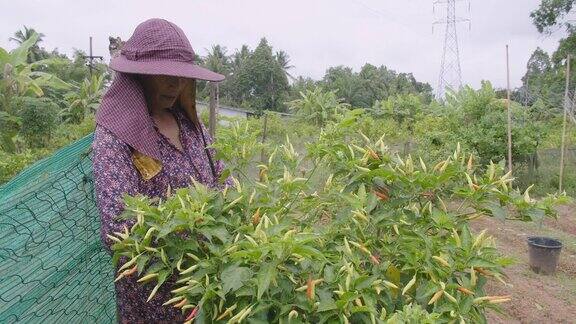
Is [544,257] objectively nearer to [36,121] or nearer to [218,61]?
[36,121]

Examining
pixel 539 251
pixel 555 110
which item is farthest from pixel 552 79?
pixel 539 251

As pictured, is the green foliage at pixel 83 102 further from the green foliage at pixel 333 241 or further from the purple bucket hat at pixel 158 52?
the green foliage at pixel 333 241

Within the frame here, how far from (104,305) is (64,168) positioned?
59cm

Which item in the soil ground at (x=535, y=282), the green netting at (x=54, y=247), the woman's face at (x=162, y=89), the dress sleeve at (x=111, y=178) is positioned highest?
the woman's face at (x=162, y=89)

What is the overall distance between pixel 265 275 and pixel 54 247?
97cm

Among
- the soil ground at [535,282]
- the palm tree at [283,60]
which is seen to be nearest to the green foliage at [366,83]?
the palm tree at [283,60]

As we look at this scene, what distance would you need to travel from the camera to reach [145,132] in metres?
1.56

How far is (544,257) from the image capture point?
512 cm

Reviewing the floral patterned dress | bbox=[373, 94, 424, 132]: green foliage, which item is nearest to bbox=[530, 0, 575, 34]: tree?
bbox=[373, 94, 424, 132]: green foliage

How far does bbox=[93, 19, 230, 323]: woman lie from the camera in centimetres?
146

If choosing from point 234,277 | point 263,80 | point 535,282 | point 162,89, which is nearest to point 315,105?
point 535,282

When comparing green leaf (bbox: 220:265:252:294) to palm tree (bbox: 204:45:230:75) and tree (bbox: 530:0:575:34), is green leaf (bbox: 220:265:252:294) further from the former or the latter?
palm tree (bbox: 204:45:230:75)

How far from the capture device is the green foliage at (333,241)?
1103mm

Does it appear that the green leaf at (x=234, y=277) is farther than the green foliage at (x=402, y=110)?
No
